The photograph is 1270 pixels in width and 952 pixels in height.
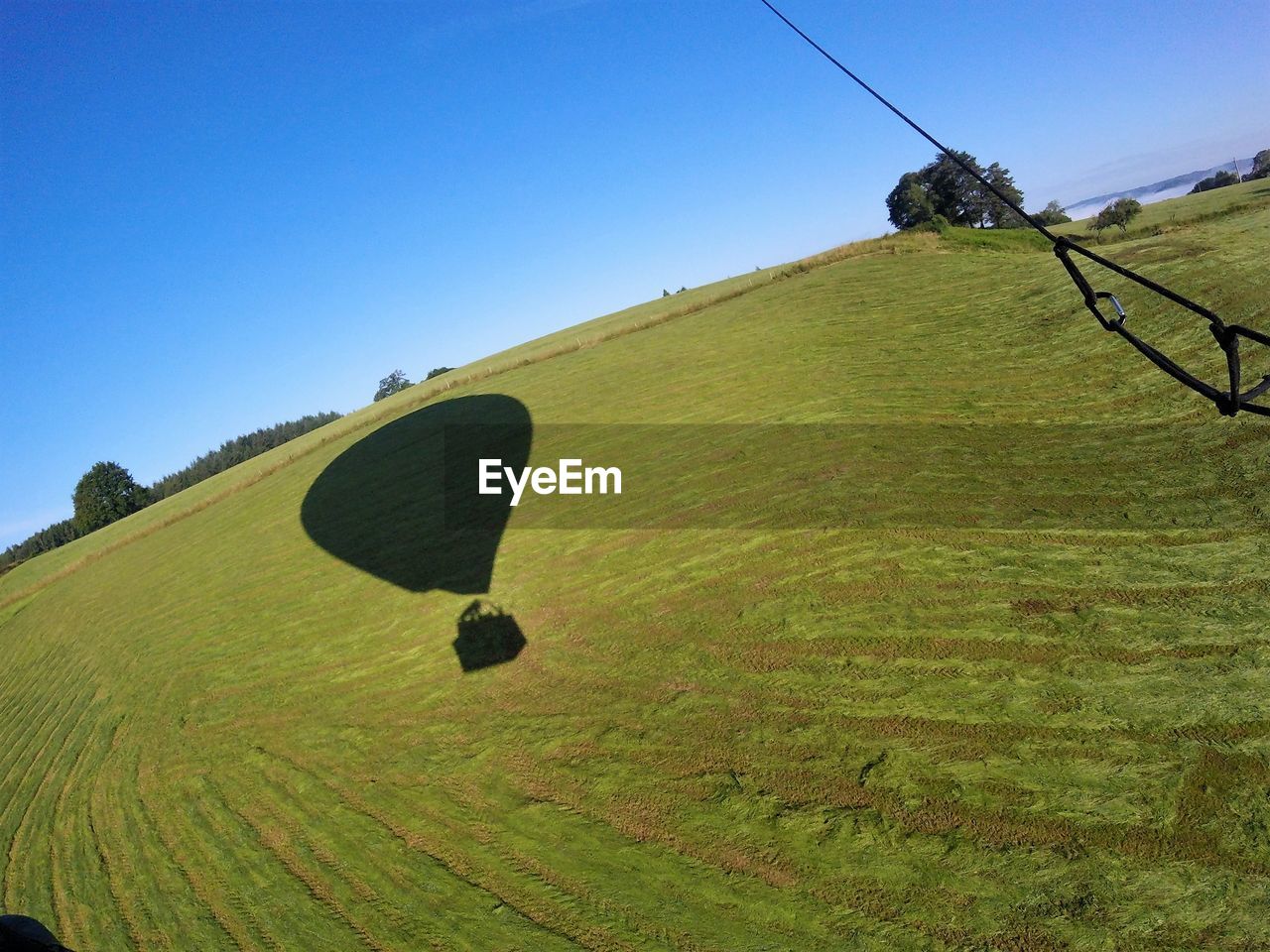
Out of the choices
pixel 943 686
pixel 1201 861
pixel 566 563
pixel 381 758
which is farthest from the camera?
pixel 566 563

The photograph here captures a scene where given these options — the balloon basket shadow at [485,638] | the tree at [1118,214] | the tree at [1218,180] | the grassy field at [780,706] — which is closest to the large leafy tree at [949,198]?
the tree at [1118,214]

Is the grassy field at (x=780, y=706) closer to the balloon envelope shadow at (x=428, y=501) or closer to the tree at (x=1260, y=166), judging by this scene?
the balloon envelope shadow at (x=428, y=501)

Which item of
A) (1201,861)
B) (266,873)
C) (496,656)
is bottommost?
(1201,861)

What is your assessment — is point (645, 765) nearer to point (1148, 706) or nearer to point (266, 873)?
point (266, 873)

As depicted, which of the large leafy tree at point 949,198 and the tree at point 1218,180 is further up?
the large leafy tree at point 949,198

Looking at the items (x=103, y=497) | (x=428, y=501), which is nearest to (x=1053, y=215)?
(x=428, y=501)

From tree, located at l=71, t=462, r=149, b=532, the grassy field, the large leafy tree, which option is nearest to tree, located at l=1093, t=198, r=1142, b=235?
the large leafy tree

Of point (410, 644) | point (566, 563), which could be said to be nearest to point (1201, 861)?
point (566, 563)

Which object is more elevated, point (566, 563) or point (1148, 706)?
point (566, 563)
